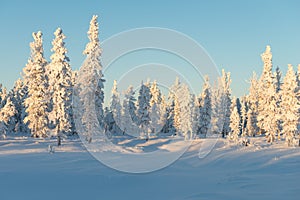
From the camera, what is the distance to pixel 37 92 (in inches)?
1833

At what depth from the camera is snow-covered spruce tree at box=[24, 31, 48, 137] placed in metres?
45.2

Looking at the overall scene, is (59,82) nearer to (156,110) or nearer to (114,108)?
(156,110)

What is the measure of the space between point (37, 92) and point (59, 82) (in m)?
10.6

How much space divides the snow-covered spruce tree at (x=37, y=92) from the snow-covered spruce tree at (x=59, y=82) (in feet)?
26.2

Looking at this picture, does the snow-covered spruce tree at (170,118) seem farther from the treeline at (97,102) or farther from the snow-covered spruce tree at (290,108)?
the snow-covered spruce tree at (290,108)

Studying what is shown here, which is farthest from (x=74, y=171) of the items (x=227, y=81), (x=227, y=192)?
(x=227, y=81)

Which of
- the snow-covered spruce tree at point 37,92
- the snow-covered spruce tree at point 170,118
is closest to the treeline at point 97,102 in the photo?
the snow-covered spruce tree at point 37,92

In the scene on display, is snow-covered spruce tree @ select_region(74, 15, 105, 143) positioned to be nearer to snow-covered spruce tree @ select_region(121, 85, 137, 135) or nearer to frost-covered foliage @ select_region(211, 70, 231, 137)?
snow-covered spruce tree @ select_region(121, 85, 137, 135)

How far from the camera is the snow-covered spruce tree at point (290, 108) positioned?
4328 cm

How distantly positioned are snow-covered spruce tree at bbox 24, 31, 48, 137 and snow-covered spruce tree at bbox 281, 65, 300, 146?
3580cm

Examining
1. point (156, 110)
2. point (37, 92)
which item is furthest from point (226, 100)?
point (37, 92)

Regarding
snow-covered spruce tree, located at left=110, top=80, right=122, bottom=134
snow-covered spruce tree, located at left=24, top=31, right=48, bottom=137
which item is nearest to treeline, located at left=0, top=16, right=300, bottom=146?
snow-covered spruce tree, located at left=24, top=31, right=48, bottom=137

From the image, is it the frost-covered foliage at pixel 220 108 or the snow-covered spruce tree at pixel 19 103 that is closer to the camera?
the snow-covered spruce tree at pixel 19 103

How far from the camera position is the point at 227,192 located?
13469mm
